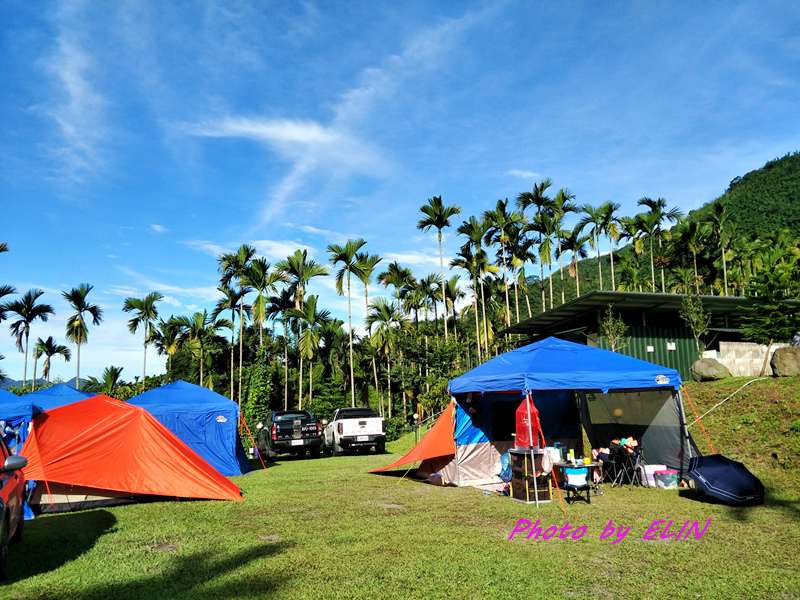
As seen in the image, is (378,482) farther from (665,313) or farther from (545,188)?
(545,188)

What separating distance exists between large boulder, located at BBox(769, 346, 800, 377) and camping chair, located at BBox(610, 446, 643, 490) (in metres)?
5.69

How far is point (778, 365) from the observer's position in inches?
566

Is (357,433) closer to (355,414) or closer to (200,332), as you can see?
(355,414)

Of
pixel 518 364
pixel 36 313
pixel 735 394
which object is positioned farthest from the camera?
pixel 36 313

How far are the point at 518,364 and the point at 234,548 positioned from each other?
20.1ft

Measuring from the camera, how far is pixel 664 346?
24312mm

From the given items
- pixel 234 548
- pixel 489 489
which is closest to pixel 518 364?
pixel 489 489

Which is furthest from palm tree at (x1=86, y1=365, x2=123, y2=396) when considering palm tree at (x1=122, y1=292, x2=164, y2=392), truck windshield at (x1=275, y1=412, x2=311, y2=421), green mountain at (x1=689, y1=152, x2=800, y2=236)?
green mountain at (x1=689, y1=152, x2=800, y2=236)

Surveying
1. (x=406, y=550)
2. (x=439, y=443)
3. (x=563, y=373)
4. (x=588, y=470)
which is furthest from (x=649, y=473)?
(x=406, y=550)

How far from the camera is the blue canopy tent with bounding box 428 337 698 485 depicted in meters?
10.2

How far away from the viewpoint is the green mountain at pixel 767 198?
65000 mm

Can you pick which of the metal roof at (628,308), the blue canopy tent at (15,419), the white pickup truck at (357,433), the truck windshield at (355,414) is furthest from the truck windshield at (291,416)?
the blue canopy tent at (15,419)

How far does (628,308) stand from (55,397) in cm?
2007

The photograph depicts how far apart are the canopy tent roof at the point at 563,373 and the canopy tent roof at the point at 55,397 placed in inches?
287
